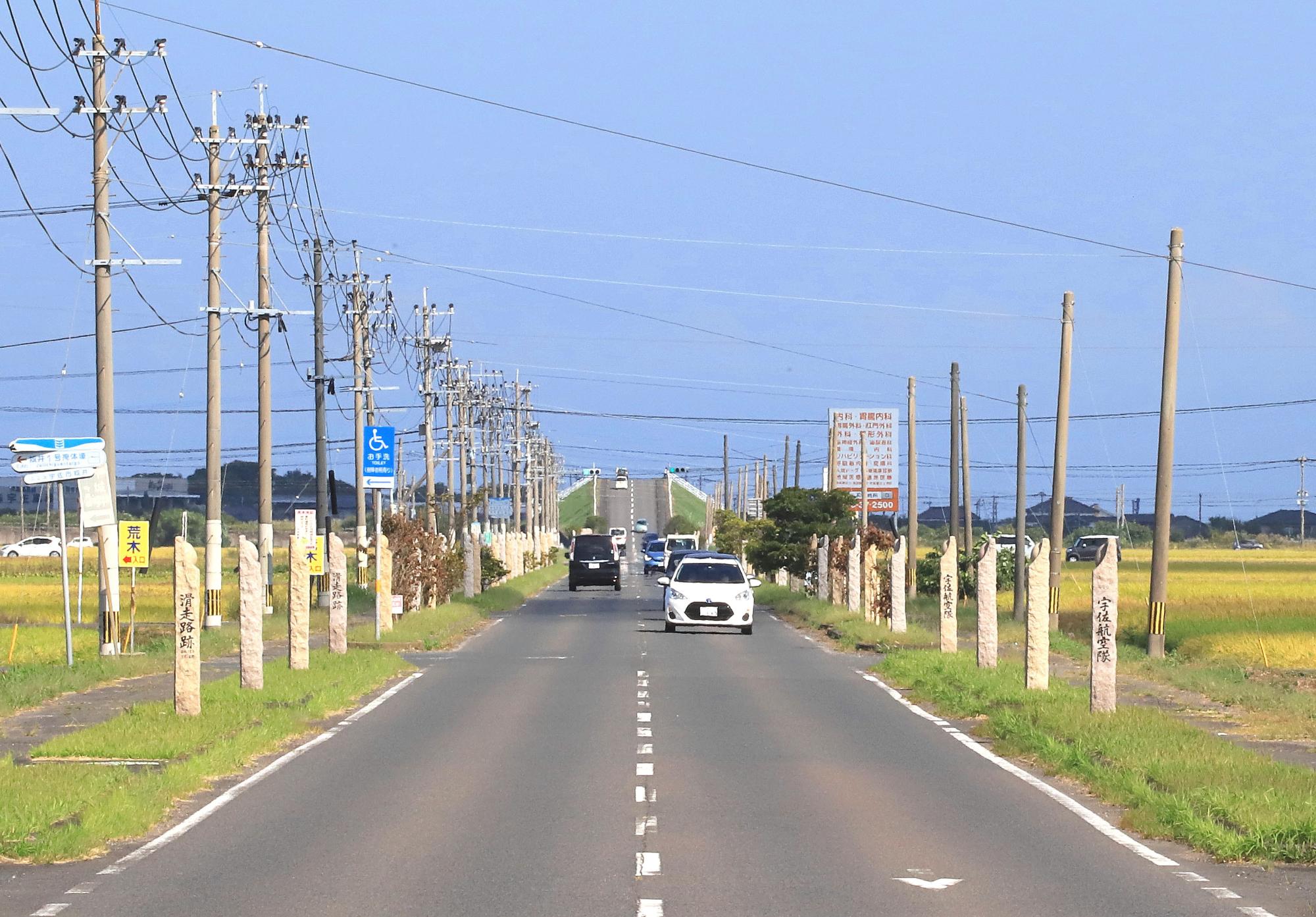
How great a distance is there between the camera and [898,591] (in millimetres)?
37750

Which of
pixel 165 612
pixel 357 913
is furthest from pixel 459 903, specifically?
pixel 165 612

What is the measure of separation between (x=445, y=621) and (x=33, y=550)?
68332 mm

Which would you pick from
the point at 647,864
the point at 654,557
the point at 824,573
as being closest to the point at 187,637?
A: the point at 647,864

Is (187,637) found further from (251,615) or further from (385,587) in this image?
(385,587)

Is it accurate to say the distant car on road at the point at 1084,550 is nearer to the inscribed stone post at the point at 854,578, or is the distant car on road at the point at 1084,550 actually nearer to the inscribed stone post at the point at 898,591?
the inscribed stone post at the point at 854,578

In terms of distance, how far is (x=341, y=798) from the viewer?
13648 millimetres

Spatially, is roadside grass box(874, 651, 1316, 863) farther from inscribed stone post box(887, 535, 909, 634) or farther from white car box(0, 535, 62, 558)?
white car box(0, 535, 62, 558)

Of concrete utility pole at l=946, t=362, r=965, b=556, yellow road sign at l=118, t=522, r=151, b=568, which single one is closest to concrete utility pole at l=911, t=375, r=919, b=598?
concrete utility pole at l=946, t=362, r=965, b=556

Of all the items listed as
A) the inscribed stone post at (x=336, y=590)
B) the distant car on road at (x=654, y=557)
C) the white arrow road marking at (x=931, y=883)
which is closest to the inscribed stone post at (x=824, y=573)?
the inscribed stone post at (x=336, y=590)

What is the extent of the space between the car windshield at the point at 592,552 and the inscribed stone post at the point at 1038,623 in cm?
4754

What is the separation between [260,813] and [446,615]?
99.6 ft

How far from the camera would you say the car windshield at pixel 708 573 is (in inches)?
1636

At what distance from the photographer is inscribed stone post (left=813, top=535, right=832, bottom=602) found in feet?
181

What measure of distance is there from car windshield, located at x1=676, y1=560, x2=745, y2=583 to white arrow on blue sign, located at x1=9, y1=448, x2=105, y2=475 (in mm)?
17354
